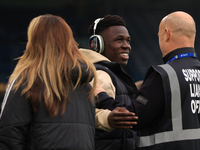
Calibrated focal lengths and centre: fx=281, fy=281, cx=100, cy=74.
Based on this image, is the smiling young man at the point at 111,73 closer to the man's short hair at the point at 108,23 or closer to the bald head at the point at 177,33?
the man's short hair at the point at 108,23

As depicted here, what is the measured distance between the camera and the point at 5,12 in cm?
613

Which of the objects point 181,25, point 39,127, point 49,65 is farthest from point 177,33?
point 39,127

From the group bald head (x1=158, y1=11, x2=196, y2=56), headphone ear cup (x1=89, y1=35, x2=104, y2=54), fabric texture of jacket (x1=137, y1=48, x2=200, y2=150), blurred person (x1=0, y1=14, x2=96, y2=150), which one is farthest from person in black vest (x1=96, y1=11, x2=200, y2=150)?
headphone ear cup (x1=89, y1=35, x2=104, y2=54)

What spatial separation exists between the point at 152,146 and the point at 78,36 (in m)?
4.68

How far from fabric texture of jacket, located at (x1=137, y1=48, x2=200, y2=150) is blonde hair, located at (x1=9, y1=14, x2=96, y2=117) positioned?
1.63 feet

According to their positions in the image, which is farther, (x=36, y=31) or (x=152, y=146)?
(x=152, y=146)

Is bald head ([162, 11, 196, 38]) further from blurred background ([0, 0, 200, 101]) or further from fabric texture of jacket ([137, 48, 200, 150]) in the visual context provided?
blurred background ([0, 0, 200, 101])

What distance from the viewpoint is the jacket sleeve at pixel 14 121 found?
51.4 inches

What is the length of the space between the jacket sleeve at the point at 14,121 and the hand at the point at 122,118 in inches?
20.4

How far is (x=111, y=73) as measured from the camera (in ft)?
6.89

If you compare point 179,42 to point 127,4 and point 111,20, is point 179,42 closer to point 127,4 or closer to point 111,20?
point 111,20

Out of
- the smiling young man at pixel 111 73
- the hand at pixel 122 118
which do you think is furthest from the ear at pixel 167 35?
the hand at pixel 122 118

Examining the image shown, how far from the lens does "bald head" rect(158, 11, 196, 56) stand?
6.29 feet

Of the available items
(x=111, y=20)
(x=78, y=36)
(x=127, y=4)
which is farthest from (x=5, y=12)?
(x=111, y=20)
